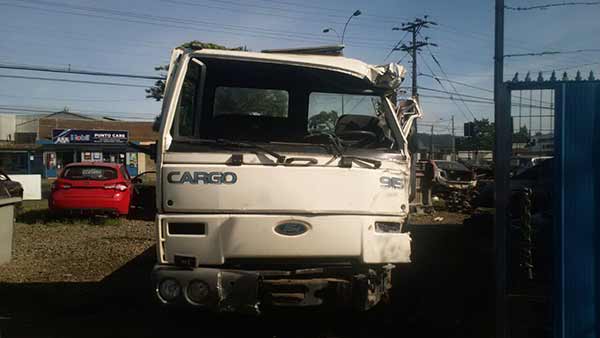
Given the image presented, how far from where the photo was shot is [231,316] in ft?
18.9

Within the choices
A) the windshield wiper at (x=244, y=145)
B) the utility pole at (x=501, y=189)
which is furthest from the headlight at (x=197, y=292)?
the utility pole at (x=501, y=189)

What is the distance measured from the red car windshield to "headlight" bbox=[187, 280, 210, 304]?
A: 10458 millimetres

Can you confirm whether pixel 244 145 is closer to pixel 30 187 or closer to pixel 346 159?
pixel 346 159

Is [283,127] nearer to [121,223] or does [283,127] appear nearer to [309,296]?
[309,296]

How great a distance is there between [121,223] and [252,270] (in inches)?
405

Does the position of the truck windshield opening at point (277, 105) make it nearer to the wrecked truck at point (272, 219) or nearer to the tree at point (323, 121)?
the tree at point (323, 121)

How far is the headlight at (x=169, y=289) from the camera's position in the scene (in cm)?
402

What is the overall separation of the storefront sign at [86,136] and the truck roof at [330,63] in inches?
1718

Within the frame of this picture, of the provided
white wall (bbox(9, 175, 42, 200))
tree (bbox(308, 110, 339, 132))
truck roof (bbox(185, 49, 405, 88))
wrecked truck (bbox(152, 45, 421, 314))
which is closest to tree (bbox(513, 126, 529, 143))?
wrecked truck (bbox(152, 45, 421, 314))

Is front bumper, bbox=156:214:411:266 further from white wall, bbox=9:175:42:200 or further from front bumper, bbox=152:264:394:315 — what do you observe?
white wall, bbox=9:175:42:200

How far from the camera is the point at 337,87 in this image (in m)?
5.13

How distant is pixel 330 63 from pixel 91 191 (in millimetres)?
10275

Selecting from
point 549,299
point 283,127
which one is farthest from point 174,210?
point 549,299

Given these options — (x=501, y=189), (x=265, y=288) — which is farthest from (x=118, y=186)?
(x=501, y=189)
